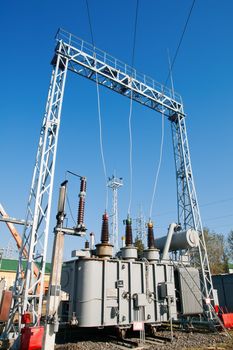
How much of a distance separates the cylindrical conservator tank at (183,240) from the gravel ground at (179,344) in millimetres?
4489

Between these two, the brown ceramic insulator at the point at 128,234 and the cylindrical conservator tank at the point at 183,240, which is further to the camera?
the cylindrical conservator tank at the point at 183,240

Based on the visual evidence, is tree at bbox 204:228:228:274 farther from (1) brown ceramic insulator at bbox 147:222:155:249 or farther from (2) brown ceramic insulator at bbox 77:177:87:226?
(2) brown ceramic insulator at bbox 77:177:87:226

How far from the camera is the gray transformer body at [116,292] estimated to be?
9570 mm

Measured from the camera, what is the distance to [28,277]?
31.9ft

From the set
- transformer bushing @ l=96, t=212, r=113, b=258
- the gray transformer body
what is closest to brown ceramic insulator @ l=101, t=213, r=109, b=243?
transformer bushing @ l=96, t=212, r=113, b=258

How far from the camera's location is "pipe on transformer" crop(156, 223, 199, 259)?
46.9 ft

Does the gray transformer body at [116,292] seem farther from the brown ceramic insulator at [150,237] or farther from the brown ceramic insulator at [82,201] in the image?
the brown ceramic insulator at [82,201]

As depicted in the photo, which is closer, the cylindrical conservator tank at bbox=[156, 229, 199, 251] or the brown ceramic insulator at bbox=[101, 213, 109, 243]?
the brown ceramic insulator at bbox=[101, 213, 109, 243]

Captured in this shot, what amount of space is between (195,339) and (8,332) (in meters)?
6.61

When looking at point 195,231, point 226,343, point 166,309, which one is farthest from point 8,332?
point 195,231

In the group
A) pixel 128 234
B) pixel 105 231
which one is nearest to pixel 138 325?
pixel 105 231

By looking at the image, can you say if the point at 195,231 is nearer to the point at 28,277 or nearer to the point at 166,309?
the point at 166,309

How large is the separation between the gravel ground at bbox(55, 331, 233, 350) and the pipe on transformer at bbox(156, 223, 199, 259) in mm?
4210

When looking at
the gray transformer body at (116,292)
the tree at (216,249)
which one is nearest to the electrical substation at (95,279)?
the gray transformer body at (116,292)
